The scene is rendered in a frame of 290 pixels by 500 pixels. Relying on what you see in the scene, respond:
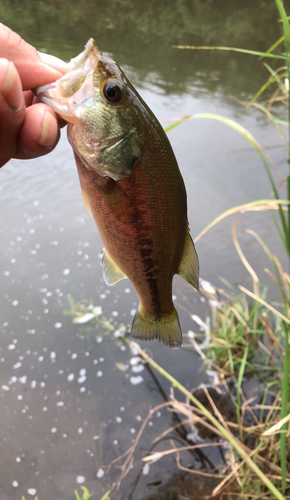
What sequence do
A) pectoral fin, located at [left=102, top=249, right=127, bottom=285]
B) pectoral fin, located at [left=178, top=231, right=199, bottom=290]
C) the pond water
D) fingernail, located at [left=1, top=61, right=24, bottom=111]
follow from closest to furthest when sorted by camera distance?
fingernail, located at [left=1, top=61, right=24, bottom=111]
pectoral fin, located at [left=178, top=231, right=199, bottom=290]
pectoral fin, located at [left=102, top=249, right=127, bottom=285]
the pond water

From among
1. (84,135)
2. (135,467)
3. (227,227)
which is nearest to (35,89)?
(84,135)

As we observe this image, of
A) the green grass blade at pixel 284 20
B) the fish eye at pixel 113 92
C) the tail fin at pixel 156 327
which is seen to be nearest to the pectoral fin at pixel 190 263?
the tail fin at pixel 156 327

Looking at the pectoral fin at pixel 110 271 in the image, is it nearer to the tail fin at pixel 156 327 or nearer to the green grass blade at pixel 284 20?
the tail fin at pixel 156 327

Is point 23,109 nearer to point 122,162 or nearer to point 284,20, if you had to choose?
point 122,162

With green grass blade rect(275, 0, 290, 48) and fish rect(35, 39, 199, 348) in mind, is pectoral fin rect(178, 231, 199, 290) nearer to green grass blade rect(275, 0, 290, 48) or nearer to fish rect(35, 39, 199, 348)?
fish rect(35, 39, 199, 348)

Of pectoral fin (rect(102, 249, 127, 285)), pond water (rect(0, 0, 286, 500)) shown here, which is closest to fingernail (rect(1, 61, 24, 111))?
pectoral fin (rect(102, 249, 127, 285))
